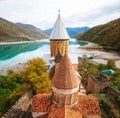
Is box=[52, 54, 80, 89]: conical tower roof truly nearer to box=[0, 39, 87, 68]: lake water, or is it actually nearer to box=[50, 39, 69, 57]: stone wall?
box=[50, 39, 69, 57]: stone wall

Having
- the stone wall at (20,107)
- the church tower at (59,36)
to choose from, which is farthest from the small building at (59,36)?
the stone wall at (20,107)

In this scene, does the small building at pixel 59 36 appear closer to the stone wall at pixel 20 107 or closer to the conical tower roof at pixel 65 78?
the stone wall at pixel 20 107

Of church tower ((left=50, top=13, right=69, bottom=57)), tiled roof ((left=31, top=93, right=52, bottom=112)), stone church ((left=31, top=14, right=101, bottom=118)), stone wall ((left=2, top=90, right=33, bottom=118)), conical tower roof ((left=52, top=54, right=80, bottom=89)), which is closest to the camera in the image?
stone church ((left=31, top=14, right=101, bottom=118))

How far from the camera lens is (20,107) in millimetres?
17641

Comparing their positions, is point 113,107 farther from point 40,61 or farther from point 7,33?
point 7,33

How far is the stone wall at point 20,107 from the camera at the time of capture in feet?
52.7

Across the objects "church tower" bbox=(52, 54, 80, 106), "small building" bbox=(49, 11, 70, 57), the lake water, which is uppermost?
"small building" bbox=(49, 11, 70, 57)

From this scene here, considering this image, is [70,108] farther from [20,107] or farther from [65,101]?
[20,107]

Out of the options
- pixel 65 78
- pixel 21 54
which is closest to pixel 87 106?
pixel 65 78

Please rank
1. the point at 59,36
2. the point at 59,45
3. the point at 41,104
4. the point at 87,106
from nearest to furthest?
1. the point at 87,106
2. the point at 41,104
3. the point at 59,36
4. the point at 59,45

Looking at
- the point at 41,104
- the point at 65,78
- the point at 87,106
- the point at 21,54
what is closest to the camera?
the point at 65,78

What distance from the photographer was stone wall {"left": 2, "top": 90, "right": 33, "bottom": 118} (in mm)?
16078

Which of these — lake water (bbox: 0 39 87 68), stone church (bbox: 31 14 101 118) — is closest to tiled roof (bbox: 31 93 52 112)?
stone church (bbox: 31 14 101 118)

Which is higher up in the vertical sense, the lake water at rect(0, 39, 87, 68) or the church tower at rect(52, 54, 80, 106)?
the church tower at rect(52, 54, 80, 106)
